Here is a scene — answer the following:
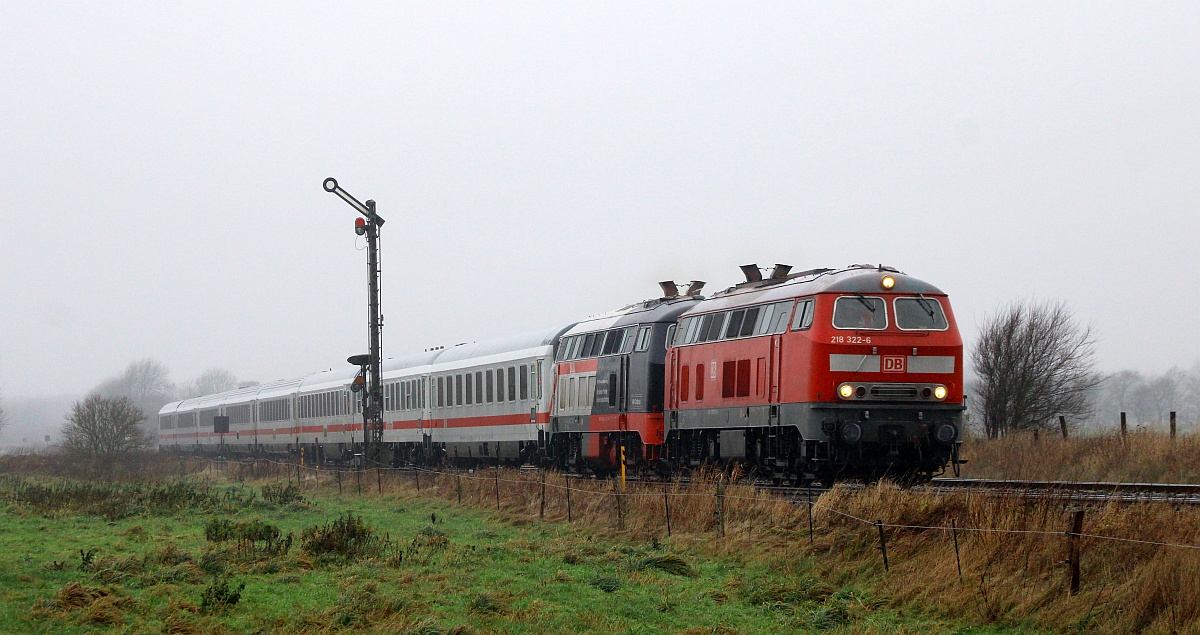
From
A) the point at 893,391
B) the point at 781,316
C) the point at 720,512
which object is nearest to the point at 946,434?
the point at 893,391

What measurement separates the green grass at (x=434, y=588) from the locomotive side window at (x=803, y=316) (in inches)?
183

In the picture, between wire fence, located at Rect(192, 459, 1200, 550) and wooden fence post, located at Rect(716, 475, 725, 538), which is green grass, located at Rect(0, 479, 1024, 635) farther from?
wire fence, located at Rect(192, 459, 1200, 550)

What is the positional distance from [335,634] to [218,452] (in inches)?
2618

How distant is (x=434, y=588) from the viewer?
1467cm

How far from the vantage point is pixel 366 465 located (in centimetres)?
3641

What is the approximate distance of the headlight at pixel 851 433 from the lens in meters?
19.2

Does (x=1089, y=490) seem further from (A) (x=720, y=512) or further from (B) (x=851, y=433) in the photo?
(A) (x=720, y=512)

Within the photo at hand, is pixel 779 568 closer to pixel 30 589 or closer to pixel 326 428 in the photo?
pixel 30 589

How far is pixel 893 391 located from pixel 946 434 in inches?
41.8

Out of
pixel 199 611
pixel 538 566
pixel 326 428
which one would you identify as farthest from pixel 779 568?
pixel 326 428

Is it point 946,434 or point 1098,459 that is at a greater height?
point 946,434

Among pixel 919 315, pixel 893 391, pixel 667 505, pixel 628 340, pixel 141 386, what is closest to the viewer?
pixel 667 505

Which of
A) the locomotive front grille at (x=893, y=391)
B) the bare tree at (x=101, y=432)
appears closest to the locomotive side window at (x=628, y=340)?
the locomotive front grille at (x=893, y=391)

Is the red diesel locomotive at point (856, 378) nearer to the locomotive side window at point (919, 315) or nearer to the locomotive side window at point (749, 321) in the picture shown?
the locomotive side window at point (919, 315)
